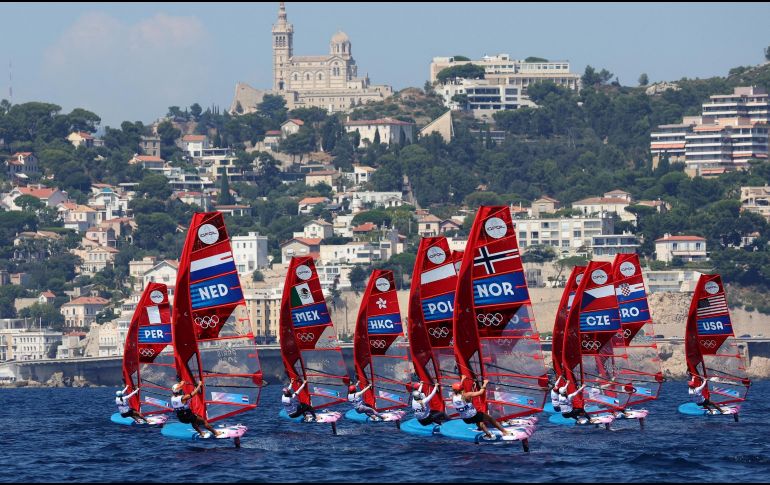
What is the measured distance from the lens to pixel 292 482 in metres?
49.4

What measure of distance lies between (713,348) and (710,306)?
1913 mm

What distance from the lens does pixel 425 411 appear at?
58312mm

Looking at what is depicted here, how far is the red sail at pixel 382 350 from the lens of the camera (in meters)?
69.4

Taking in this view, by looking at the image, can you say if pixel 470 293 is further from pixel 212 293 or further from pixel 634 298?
pixel 634 298

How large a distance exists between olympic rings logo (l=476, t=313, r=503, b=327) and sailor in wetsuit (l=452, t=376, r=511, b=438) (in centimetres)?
162

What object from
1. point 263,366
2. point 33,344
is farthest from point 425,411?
point 33,344

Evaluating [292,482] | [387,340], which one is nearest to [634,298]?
[387,340]

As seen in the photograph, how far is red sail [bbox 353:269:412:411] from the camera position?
228 feet

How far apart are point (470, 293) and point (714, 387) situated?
2245 centimetres

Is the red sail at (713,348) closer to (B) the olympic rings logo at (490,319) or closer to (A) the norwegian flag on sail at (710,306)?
(A) the norwegian flag on sail at (710,306)

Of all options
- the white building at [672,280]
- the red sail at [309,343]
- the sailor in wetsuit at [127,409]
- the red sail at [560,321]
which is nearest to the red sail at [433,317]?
the red sail at [309,343]

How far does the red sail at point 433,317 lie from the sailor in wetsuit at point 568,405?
4.70m

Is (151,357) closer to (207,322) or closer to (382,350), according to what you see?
(382,350)

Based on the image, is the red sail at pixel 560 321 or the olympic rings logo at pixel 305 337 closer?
the olympic rings logo at pixel 305 337
